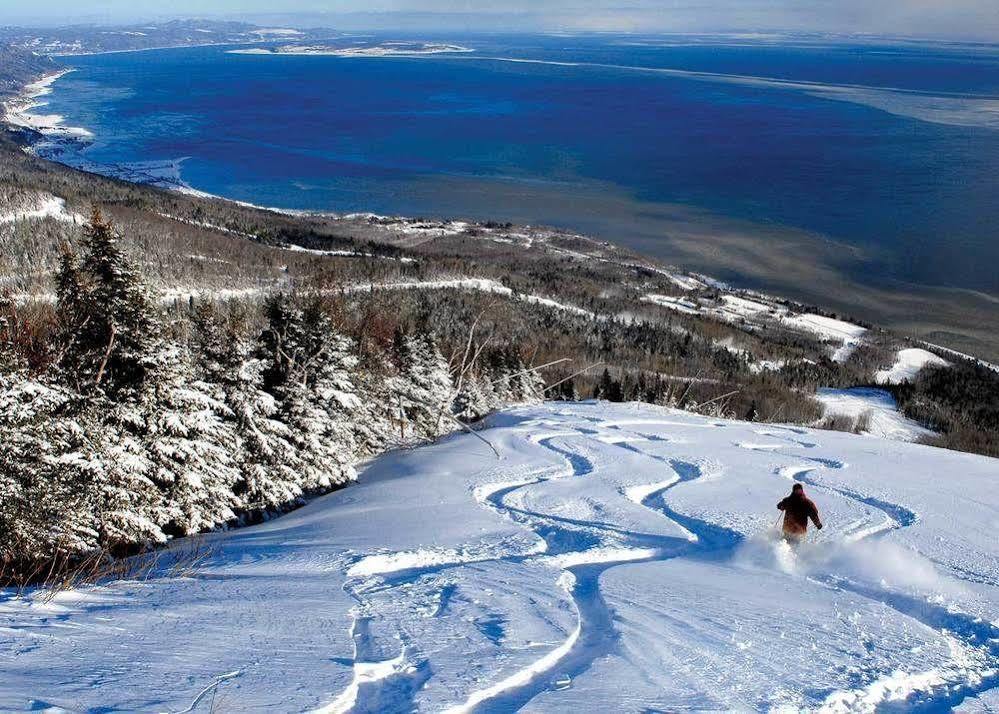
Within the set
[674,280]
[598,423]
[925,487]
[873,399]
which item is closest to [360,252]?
[674,280]

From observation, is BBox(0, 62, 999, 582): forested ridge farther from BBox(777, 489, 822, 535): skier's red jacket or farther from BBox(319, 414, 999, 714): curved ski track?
BBox(777, 489, 822, 535): skier's red jacket

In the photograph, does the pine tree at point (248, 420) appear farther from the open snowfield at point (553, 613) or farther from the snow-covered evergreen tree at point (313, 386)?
the open snowfield at point (553, 613)

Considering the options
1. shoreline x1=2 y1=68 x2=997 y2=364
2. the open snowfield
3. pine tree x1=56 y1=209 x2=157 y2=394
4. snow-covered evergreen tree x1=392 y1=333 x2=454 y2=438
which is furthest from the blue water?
pine tree x1=56 y1=209 x2=157 y2=394

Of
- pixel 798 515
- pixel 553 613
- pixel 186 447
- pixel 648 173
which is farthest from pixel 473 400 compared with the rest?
pixel 648 173

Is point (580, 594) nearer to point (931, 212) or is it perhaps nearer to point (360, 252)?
point (360, 252)

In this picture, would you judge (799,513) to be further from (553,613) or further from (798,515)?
(553,613)

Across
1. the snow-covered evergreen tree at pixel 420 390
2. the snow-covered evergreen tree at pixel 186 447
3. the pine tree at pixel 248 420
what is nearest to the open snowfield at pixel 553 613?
the snow-covered evergreen tree at pixel 186 447
